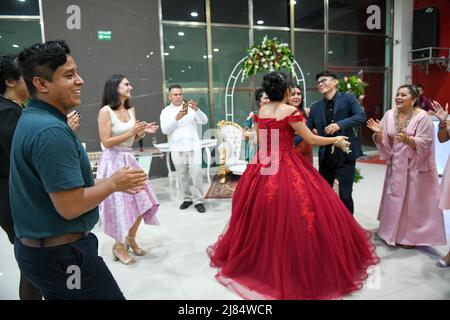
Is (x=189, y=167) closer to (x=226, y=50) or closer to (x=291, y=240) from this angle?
(x=291, y=240)

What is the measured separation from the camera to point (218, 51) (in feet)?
22.3

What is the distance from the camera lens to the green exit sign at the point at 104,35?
557 cm

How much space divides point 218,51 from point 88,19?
2519 millimetres

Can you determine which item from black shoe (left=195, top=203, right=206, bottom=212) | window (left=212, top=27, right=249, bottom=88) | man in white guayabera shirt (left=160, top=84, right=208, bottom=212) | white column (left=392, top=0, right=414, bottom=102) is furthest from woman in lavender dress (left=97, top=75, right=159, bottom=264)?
white column (left=392, top=0, right=414, bottom=102)

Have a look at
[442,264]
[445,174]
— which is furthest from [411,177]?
[442,264]

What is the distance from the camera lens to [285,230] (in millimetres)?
2121

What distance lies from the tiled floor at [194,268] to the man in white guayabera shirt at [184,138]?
1.72 ft

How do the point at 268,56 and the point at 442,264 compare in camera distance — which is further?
the point at 268,56

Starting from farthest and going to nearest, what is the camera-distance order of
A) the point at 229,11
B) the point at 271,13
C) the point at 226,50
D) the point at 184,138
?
the point at 271,13 < the point at 226,50 < the point at 229,11 < the point at 184,138

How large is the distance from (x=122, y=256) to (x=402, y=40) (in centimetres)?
820

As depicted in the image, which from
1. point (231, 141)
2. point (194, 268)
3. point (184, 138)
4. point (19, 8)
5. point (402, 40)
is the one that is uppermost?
point (19, 8)

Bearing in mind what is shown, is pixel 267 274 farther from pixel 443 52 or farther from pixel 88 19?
pixel 443 52

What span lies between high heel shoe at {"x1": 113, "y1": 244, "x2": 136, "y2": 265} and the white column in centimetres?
784
